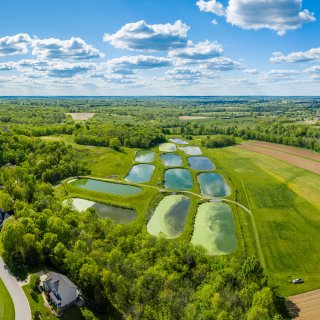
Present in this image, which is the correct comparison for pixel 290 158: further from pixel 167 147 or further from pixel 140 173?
pixel 140 173

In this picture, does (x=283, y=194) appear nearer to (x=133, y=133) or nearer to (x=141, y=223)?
(x=141, y=223)

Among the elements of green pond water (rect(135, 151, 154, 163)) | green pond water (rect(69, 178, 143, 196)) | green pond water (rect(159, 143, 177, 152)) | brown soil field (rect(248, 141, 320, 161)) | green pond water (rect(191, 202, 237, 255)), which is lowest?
green pond water (rect(191, 202, 237, 255))

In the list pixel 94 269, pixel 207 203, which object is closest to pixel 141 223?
pixel 207 203

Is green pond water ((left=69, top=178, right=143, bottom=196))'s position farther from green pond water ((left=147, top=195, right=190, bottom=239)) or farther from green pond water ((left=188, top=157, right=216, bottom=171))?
green pond water ((left=188, top=157, right=216, bottom=171))

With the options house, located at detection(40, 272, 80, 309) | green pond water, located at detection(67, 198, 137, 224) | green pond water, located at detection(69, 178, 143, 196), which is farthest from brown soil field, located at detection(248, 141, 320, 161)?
house, located at detection(40, 272, 80, 309)

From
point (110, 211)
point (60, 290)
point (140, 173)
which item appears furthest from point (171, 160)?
point (60, 290)

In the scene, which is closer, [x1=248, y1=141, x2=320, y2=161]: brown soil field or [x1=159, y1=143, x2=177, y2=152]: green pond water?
[x1=248, y1=141, x2=320, y2=161]: brown soil field

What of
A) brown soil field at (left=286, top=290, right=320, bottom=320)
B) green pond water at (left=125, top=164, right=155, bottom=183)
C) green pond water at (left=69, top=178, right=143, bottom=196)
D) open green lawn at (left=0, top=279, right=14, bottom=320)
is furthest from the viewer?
green pond water at (left=125, top=164, right=155, bottom=183)
